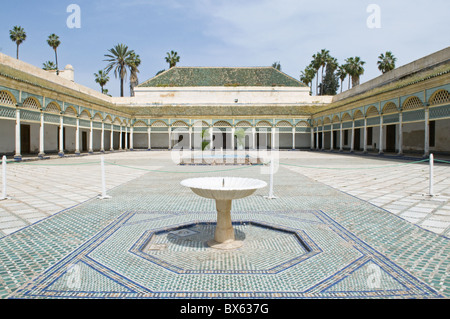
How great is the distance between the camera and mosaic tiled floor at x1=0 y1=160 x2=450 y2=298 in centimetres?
261

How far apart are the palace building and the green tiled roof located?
0.45 feet

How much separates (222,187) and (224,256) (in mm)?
932

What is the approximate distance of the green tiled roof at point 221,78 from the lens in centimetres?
3900

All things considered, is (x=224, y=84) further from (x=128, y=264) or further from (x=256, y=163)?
(x=128, y=264)

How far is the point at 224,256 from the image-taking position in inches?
137

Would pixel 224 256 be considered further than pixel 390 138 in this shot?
No

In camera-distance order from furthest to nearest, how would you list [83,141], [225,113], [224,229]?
[225,113], [83,141], [224,229]

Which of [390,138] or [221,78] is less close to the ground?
[221,78]

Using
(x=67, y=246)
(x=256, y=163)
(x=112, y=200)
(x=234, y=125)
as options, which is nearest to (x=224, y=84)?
(x=234, y=125)

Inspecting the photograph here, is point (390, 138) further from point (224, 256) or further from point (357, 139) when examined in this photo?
point (224, 256)

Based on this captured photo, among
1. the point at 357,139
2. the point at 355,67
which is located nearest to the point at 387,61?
the point at 355,67

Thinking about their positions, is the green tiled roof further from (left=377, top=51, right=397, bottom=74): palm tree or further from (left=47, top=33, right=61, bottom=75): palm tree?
(left=47, top=33, right=61, bottom=75): palm tree

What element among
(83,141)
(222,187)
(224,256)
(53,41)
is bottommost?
(224,256)

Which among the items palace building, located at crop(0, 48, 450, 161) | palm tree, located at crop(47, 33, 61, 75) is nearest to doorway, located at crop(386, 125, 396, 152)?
palace building, located at crop(0, 48, 450, 161)
